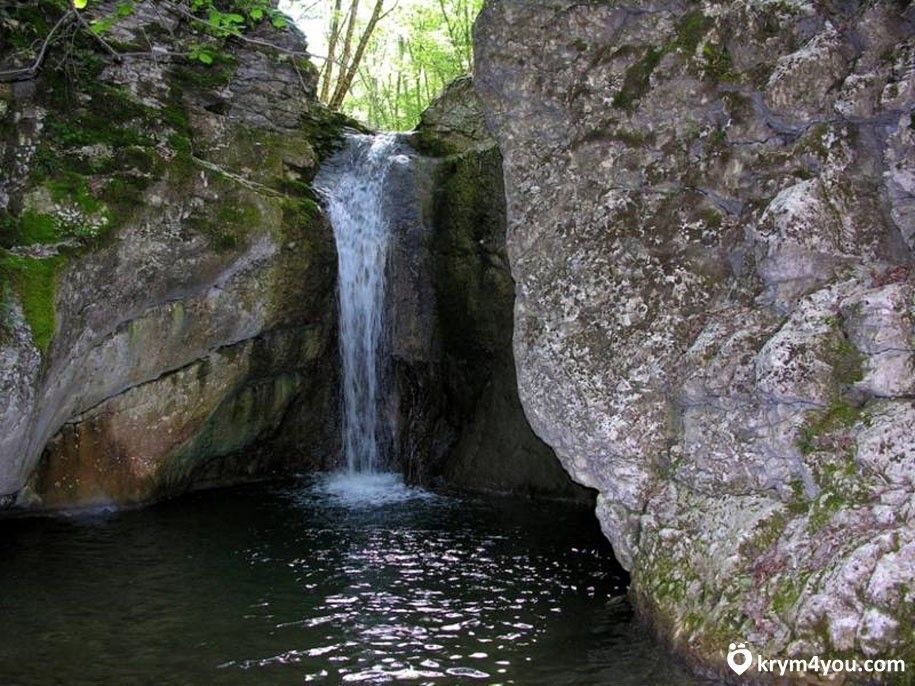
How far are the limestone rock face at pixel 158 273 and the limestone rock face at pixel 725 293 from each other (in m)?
4.77

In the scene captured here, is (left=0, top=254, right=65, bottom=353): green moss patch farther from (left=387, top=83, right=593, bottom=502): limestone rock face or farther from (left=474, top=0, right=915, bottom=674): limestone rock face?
(left=387, top=83, right=593, bottom=502): limestone rock face

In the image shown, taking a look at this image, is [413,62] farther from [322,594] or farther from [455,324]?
[322,594]

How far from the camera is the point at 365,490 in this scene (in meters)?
13.8

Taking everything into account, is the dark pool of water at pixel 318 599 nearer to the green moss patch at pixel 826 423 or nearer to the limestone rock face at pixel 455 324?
the limestone rock face at pixel 455 324

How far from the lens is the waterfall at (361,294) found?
47.8 ft

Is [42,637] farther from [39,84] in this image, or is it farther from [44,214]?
[39,84]

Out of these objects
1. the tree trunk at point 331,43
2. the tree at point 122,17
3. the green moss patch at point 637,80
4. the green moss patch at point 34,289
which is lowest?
the green moss patch at point 34,289

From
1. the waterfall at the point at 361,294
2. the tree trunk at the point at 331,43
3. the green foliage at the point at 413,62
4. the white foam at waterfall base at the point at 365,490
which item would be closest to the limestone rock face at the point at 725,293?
the white foam at waterfall base at the point at 365,490

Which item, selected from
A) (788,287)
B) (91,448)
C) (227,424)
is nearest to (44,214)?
(91,448)

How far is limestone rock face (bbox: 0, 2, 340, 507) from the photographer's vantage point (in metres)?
10.4

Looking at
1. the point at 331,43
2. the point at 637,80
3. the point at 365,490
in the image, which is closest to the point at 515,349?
the point at 637,80

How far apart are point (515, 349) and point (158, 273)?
17.3 feet

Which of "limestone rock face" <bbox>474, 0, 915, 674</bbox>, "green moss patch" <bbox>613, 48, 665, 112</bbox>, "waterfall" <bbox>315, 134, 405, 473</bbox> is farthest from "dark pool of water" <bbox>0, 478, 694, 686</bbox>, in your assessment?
"green moss patch" <bbox>613, 48, 665, 112</bbox>

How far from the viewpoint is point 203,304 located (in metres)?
12.5
